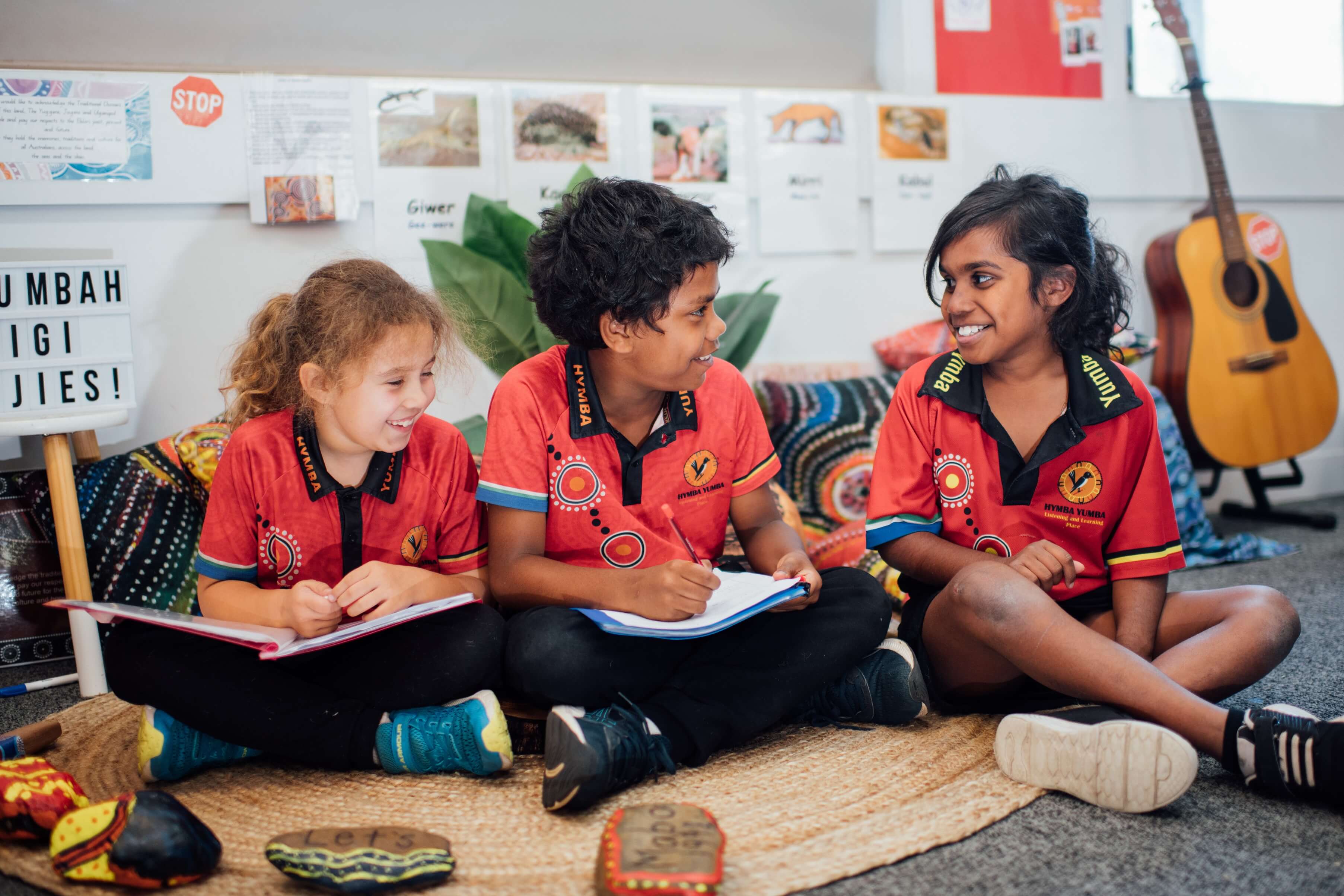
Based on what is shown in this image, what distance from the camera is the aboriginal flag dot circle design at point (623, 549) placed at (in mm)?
1139

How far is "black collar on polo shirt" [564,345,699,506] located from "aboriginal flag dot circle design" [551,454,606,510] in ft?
0.11

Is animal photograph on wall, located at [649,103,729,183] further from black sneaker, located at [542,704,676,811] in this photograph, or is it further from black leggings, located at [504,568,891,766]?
black sneaker, located at [542,704,676,811]

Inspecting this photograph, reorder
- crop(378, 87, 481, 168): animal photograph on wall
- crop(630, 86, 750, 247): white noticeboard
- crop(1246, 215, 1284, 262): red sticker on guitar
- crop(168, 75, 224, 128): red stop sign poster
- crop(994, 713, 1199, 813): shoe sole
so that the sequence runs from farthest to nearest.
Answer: crop(1246, 215, 1284, 262): red sticker on guitar, crop(630, 86, 750, 247): white noticeboard, crop(378, 87, 481, 168): animal photograph on wall, crop(168, 75, 224, 128): red stop sign poster, crop(994, 713, 1199, 813): shoe sole

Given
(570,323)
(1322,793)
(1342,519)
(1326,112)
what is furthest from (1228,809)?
(1326,112)

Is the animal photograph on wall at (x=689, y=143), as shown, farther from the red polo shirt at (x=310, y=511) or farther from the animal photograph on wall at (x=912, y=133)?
the red polo shirt at (x=310, y=511)

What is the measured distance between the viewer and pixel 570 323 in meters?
1.17

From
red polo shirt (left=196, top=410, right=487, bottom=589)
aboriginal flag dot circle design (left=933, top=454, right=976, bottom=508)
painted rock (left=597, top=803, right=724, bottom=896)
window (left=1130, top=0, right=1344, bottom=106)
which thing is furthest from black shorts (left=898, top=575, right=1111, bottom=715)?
window (left=1130, top=0, right=1344, bottom=106)

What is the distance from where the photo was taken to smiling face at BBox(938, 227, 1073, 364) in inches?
45.1

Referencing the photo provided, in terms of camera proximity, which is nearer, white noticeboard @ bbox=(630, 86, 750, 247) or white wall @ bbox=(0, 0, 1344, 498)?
white wall @ bbox=(0, 0, 1344, 498)

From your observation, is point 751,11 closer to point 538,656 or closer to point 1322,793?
point 538,656

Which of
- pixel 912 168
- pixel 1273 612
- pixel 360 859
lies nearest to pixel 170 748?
pixel 360 859

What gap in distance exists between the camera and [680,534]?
1121mm

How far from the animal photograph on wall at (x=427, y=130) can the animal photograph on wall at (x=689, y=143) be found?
1.20ft

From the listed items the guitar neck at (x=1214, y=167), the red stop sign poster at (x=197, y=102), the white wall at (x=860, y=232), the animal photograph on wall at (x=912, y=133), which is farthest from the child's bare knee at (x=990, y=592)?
the guitar neck at (x=1214, y=167)
